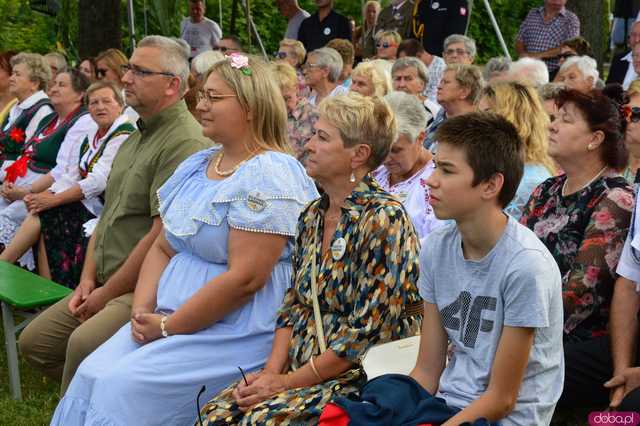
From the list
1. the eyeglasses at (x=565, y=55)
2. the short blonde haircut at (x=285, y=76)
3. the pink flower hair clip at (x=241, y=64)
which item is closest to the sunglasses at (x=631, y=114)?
the pink flower hair clip at (x=241, y=64)

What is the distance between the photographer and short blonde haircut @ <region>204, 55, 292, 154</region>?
4094 millimetres

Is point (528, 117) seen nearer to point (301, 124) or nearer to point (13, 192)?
point (301, 124)

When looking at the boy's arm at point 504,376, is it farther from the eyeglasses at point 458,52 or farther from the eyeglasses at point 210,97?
the eyeglasses at point 458,52

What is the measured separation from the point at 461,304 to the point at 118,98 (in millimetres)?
3794

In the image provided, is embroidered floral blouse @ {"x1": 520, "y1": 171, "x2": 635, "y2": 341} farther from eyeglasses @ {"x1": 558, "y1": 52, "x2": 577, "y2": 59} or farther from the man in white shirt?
the man in white shirt

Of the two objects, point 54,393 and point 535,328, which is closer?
point 535,328

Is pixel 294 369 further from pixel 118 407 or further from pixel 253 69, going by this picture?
pixel 253 69

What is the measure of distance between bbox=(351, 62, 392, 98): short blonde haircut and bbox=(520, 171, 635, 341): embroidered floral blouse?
127 inches

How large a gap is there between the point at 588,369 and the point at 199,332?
5.09 feet

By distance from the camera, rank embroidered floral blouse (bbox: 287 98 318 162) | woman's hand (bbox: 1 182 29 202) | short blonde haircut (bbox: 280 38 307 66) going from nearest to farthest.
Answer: woman's hand (bbox: 1 182 29 202) → embroidered floral blouse (bbox: 287 98 318 162) → short blonde haircut (bbox: 280 38 307 66)

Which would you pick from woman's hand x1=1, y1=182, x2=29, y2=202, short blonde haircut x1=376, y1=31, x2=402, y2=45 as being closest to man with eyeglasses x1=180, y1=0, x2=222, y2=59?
short blonde haircut x1=376, y1=31, x2=402, y2=45

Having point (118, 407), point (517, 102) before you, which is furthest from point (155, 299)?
point (517, 102)

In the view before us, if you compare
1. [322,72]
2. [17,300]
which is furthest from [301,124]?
[17,300]

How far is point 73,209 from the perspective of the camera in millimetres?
6449
